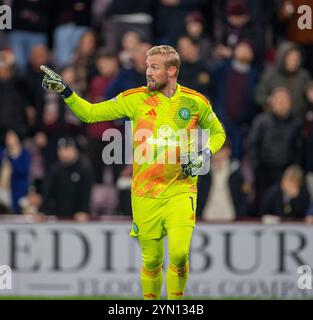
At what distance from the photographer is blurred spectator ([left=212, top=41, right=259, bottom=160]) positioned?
56.8ft

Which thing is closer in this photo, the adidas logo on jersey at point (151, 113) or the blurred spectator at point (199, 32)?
the adidas logo on jersey at point (151, 113)

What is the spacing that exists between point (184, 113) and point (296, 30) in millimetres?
7335

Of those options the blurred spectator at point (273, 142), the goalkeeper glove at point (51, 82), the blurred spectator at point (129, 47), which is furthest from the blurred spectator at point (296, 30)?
the goalkeeper glove at point (51, 82)

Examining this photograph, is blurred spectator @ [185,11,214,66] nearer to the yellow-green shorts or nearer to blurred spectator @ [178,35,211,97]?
blurred spectator @ [178,35,211,97]

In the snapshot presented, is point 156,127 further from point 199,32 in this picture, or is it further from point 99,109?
point 199,32

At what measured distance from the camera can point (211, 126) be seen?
450 inches

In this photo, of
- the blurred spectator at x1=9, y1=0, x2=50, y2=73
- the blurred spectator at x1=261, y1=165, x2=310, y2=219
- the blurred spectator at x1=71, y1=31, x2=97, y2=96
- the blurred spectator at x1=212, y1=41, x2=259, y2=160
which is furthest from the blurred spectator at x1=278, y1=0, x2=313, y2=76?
the blurred spectator at x1=9, y1=0, x2=50, y2=73

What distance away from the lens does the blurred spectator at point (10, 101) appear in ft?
56.8

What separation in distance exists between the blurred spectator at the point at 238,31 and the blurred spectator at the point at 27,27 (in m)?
2.57

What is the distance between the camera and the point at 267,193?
16.8m

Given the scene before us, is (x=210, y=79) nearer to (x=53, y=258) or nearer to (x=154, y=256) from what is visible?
(x=53, y=258)

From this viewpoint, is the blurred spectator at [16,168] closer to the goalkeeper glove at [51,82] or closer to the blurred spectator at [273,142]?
the blurred spectator at [273,142]

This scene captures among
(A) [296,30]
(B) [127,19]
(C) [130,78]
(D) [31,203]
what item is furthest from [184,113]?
(A) [296,30]

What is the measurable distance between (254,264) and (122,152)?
Answer: 3289mm
